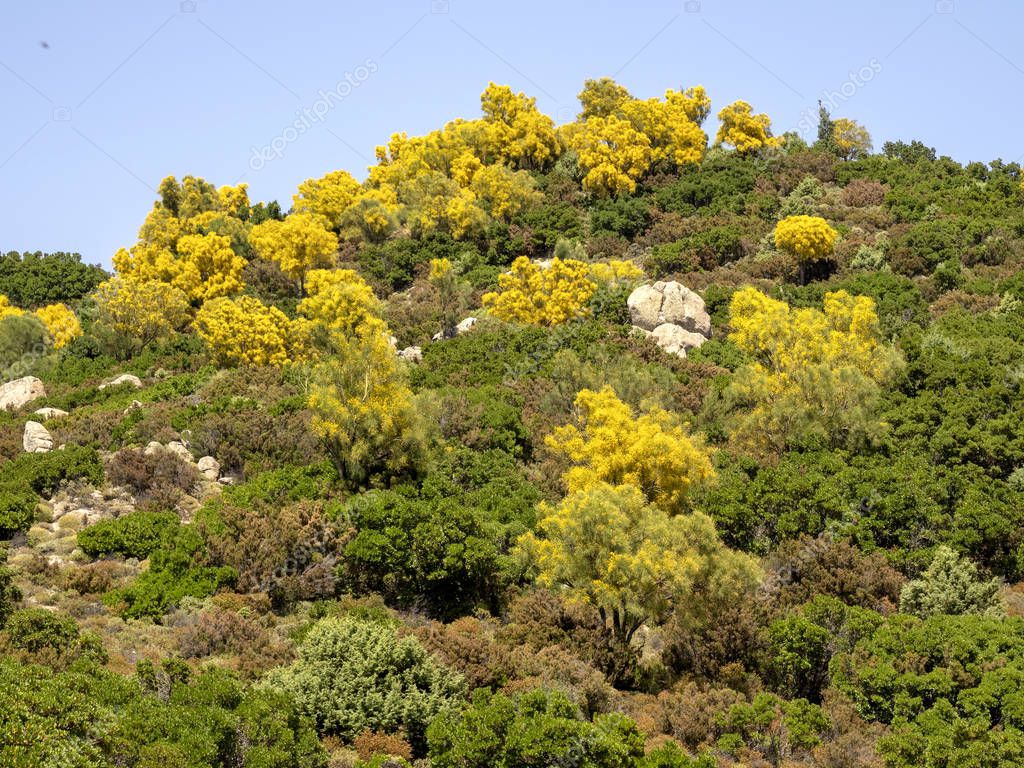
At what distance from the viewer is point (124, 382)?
4566cm

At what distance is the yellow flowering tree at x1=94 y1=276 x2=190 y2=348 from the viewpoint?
53.1 meters

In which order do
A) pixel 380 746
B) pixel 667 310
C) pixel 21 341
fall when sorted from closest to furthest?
pixel 380 746 < pixel 667 310 < pixel 21 341

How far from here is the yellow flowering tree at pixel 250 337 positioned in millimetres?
47375

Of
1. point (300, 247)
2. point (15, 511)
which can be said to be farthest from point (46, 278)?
point (15, 511)

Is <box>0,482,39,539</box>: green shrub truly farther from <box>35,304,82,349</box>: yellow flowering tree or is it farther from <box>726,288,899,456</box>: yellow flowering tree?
<box>35,304,82,349</box>: yellow flowering tree

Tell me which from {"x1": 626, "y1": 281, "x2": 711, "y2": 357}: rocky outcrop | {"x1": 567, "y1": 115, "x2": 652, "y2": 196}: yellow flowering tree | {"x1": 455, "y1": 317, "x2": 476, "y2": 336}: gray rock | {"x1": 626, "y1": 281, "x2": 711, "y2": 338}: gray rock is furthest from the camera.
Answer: {"x1": 567, "y1": 115, "x2": 652, "y2": 196}: yellow flowering tree

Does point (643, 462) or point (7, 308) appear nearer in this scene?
point (643, 462)

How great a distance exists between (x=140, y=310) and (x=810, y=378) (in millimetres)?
36299

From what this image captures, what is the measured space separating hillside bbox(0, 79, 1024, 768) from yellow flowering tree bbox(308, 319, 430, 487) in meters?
0.12

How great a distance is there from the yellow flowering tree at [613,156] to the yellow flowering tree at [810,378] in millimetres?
34068

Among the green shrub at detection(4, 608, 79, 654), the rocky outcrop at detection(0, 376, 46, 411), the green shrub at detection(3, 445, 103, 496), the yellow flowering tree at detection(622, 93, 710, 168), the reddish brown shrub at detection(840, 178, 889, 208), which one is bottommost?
the green shrub at detection(4, 608, 79, 654)

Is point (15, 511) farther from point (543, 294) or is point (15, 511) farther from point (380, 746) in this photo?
point (543, 294)

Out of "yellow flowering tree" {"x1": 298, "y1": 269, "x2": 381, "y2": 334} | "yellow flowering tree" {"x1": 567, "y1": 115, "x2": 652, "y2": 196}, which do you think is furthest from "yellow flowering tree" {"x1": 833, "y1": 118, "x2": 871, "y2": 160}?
"yellow flowering tree" {"x1": 298, "y1": 269, "x2": 381, "y2": 334}

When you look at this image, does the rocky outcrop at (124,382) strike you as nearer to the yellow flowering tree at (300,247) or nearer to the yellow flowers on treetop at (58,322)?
the yellow flowers on treetop at (58,322)
